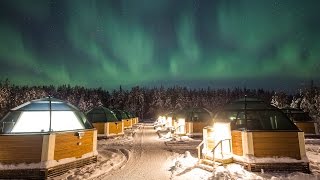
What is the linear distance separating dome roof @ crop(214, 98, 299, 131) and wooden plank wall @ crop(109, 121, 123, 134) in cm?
1843

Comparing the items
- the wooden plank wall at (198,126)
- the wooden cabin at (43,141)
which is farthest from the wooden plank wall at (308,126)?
the wooden cabin at (43,141)

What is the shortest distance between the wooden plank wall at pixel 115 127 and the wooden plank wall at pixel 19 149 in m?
17.8

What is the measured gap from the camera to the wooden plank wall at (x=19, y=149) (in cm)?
1133

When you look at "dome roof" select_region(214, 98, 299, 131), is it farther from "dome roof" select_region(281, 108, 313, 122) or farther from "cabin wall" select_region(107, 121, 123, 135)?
"dome roof" select_region(281, 108, 313, 122)

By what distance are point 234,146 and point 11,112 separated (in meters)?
14.2

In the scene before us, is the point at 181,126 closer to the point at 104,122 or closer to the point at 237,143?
the point at 104,122

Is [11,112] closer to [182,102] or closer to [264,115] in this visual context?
[264,115]

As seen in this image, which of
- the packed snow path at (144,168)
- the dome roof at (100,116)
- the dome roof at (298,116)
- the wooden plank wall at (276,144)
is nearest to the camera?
A: the packed snow path at (144,168)

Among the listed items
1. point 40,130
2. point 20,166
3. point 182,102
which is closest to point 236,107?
point 40,130

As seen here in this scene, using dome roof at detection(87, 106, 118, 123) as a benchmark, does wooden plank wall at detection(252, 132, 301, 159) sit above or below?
below

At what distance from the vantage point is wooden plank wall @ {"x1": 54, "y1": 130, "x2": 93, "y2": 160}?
39.9 feet

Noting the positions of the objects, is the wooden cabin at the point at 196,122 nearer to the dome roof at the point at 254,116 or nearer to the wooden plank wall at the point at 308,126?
the wooden plank wall at the point at 308,126

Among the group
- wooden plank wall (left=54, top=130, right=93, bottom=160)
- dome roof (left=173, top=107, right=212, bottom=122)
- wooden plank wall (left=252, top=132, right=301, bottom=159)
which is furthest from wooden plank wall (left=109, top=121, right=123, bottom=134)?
wooden plank wall (left=252, top=132, right=301, bottom=159)

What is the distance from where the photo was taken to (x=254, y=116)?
13211 millimetres
